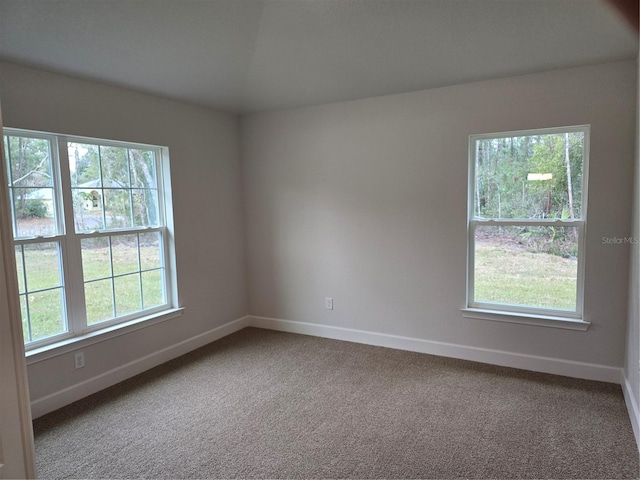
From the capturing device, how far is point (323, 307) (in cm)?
417

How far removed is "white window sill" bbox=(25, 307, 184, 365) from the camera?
2.71 m

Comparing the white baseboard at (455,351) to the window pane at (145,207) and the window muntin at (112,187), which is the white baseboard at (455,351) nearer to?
the window pane at (145,207)

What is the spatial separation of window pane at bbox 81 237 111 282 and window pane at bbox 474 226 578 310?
3.07 meters

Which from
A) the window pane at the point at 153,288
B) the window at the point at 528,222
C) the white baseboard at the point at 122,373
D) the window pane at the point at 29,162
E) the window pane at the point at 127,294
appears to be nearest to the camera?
the window pane at the point at 29,162

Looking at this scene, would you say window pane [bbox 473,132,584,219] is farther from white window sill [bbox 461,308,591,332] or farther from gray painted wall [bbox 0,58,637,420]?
white window sill [bbox 461,308,591,332]

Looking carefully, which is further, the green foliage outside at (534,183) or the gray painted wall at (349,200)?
the green foliage outside at (534,183)

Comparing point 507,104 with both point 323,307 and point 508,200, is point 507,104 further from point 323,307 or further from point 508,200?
point 323,307

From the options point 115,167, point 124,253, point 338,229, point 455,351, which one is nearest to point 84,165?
point 115,167

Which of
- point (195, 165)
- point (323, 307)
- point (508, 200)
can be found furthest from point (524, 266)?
point (195, 165)

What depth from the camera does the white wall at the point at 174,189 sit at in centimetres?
271

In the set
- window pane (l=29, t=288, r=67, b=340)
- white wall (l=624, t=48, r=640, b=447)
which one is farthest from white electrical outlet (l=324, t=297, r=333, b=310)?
white wall (l=624, t=48, r=640, b=447)

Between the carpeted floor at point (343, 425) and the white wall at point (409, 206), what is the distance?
1.47ft

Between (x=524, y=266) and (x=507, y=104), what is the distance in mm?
1313

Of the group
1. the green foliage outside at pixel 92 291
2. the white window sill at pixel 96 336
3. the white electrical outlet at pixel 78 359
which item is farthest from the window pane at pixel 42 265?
the white electrical outlet at pixel 78 359
